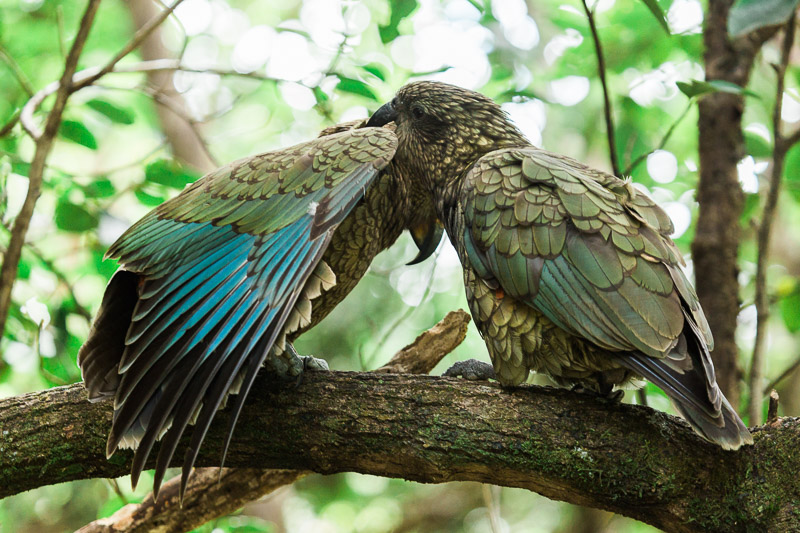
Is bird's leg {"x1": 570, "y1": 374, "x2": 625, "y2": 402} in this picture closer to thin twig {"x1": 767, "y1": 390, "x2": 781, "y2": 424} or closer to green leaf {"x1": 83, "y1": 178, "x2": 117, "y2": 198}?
thin twig {"x1": 767, "y1": 390, "x2": 781, "y2": 424}

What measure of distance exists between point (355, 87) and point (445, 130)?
474mm

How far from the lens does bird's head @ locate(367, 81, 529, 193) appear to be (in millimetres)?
2953

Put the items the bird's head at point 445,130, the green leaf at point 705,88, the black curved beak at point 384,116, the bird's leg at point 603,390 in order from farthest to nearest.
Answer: the black curved beak at point 384,116, the bird's head at point 445,130, the green leaf at point 705,88, the bird's leg at point 603,390

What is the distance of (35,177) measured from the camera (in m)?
2.66

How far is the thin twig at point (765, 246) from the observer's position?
3072 mm

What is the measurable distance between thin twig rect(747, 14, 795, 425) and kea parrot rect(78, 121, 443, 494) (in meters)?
1.76

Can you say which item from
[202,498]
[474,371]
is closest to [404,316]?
[474,371]

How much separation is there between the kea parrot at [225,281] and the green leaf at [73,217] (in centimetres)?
80

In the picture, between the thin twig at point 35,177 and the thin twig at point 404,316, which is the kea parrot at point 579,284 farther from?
the thin twig at point 35,177

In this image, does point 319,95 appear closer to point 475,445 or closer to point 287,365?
point 287,365

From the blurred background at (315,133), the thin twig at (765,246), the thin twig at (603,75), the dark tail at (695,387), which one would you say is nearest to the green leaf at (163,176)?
the blurred background at (315,133)

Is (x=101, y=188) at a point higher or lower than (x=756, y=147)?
lower

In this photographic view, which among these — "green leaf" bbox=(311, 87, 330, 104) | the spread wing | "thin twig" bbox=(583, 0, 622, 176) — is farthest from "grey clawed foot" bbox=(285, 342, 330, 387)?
"thin twig" bbox=(583, 0, 622, 176)

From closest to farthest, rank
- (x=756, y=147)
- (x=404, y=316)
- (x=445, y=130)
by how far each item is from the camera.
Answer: (x=445, y=130) → (x=404, y=316) → (x=756, y=147)
